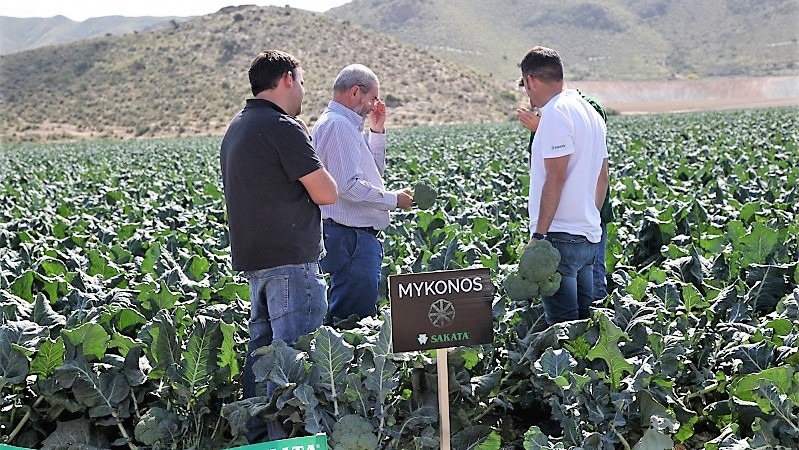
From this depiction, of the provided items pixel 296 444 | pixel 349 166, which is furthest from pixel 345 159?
pixel 296 444

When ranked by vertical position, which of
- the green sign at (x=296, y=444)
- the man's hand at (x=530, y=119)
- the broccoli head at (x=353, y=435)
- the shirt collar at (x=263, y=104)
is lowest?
the broccoli head at (x=353, y=435)

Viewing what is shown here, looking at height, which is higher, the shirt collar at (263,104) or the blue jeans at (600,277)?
the shirt collar at (263,104)

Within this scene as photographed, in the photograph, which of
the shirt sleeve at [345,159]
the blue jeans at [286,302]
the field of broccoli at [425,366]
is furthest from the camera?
the shirt sleeve at [345,159]

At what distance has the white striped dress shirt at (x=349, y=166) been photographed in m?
5.02

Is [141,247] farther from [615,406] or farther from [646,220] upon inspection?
[615,406]

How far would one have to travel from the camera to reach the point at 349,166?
5.04 metres

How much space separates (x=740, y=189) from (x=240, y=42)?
3305 inches

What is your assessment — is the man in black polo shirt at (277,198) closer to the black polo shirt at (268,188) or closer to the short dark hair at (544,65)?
the black polo shirt at (268,188)

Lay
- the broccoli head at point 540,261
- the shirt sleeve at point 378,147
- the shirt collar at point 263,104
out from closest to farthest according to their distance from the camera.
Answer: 1. the shirt collar at point 263,104
2. the broccoli head at point 540,261
3. the shirt sleeve at point 378,147

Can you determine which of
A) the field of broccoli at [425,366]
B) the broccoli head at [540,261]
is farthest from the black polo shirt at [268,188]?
the broccoli head at [540,261]

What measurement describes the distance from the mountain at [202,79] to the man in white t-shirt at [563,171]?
61939 mm

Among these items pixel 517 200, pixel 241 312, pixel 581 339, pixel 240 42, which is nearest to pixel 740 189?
pixel 517 200

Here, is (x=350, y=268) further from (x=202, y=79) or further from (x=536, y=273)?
(x=202, y=79)

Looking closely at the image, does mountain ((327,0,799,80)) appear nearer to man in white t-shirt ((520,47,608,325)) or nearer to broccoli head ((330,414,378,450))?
man in white t-shirt ((520,47,608,325))
